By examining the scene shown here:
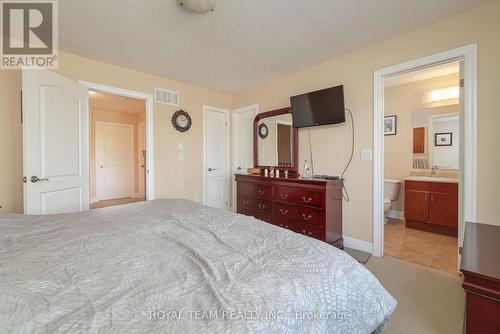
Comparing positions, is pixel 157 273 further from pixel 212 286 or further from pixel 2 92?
pixel 2 92

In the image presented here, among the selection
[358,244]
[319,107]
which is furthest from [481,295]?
[319,107]

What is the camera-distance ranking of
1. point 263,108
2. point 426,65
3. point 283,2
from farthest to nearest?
point 263,108
point 426,65
point 283,2

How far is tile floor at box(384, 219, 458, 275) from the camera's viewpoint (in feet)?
7.96

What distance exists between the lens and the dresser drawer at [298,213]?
2629 mm

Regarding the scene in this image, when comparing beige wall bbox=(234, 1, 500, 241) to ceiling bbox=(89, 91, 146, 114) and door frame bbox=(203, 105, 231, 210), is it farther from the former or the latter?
ceiling bbox=(89, 91, 146, 114)

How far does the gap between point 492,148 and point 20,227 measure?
3.56 meters

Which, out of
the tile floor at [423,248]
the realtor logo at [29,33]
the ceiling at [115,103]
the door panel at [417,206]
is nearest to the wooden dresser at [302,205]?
the tile floor at [423,248]

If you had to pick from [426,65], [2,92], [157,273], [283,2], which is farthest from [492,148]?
[2,92]

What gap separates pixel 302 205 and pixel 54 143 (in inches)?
115

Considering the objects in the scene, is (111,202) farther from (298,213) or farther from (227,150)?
(298,213)

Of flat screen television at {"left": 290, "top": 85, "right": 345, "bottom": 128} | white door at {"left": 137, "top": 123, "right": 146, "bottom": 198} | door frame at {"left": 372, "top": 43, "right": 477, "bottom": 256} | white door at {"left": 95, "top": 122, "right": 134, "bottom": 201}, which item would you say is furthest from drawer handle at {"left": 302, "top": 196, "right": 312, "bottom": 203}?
white door at {"left": 95, "top": 122, "right": 134, "bottom": 201}

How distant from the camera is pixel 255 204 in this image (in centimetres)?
345

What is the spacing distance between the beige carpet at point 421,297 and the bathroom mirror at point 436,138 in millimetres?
2292

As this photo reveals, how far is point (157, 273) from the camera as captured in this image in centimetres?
81
